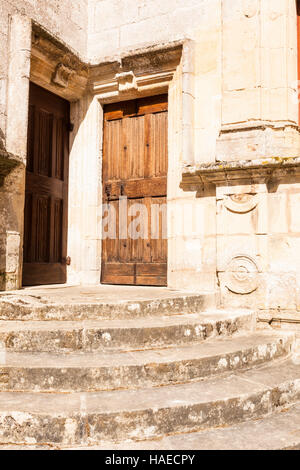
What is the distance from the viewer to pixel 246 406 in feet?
7.66

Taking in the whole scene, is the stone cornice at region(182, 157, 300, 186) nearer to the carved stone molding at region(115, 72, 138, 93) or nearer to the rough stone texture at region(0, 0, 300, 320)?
the rough stone texture at region(0, 0, 300, 320)

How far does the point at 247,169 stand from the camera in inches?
156

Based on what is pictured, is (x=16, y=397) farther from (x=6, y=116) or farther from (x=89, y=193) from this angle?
(x=89, y=193)

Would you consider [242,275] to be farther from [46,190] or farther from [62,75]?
[62,75]

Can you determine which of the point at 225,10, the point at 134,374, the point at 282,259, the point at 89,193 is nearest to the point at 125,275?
the point at 89,193

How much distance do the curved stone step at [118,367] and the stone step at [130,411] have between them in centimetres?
6

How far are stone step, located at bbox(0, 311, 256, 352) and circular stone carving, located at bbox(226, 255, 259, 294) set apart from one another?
3.13 ft

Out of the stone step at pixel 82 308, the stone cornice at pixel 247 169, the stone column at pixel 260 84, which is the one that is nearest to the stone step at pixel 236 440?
the stone step at pixel 82 308

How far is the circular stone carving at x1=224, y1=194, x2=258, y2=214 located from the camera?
4027mm

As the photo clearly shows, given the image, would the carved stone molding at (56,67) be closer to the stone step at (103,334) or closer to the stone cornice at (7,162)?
the stone cornice at (7,162)

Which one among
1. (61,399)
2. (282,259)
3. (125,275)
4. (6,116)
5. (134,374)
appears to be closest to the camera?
(61,399)
